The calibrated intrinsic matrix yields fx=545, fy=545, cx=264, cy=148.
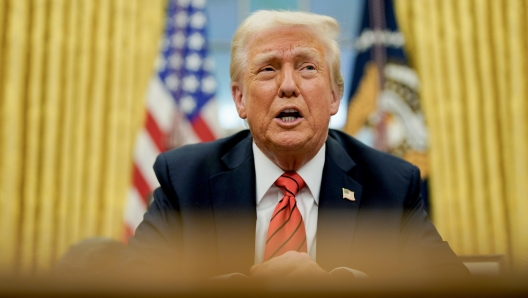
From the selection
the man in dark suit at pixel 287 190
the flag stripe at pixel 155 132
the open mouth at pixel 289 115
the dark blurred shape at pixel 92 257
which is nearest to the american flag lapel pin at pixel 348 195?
the man in dark suit at pixel 287 190

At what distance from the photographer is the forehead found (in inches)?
66.1

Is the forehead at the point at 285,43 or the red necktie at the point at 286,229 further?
the forehead at the point at 285,43

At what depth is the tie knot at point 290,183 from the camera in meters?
1.69

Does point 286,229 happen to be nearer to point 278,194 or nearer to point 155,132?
point 278,194

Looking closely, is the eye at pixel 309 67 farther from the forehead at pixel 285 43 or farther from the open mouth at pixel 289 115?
the open mouth at pixel 289 115

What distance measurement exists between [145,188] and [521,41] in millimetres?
2699

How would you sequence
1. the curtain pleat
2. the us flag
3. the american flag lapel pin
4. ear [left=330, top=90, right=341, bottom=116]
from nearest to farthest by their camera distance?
the american flag lapel pin
ear [left=330, top=90, right=341, bottom=116]
the curtain pleat
the us flag

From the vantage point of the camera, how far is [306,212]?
168cm

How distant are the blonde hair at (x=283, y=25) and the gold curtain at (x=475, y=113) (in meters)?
2.01

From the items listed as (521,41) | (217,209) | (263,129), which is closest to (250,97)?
(263,129)

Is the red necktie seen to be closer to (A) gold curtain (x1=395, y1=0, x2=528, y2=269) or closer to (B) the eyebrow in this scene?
(B) the eyebrow

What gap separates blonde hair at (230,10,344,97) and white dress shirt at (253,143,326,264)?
0.28 m

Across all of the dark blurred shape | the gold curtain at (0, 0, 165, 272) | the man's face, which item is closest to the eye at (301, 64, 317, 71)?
the man's face

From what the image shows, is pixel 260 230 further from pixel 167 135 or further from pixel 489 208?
pixel 489 208
